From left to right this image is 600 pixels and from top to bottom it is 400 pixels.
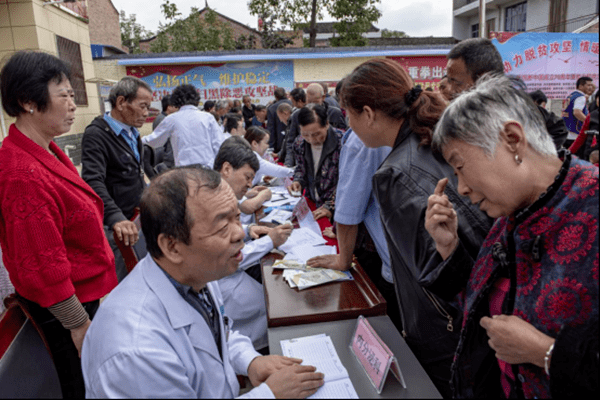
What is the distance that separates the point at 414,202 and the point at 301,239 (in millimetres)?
1196

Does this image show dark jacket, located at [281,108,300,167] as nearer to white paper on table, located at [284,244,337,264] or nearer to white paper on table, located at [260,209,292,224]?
white paper on table, located at [260,209,292,224]

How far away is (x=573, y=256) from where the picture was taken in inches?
33.2

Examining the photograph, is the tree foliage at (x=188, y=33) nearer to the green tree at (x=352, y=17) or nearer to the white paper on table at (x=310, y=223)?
the green tree at (x=352, y=17)

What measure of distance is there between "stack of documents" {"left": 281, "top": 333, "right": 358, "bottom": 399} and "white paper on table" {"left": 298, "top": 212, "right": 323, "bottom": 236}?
116 centimetres

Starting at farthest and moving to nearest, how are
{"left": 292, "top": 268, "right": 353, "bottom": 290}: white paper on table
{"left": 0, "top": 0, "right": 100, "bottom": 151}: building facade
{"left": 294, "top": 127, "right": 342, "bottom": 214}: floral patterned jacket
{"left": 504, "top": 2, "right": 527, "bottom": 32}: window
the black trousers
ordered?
1. {"left": 504, "top": 2, "right": 527, "bottom": 32}: window
2. {"left": 0, "top": 0, "right": 100, "bottom": 151}: building facade
3. {"left": 294, "top": 127, "right": 342, "bottom": 214}: floral patterned jacket
4. {"left": 292, "top": 268, "right": 353, "bottom": 290}: white paper on table
5. the black trousers

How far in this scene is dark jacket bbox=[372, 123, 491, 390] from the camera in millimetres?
1281

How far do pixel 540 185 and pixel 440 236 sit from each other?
329 millimetres

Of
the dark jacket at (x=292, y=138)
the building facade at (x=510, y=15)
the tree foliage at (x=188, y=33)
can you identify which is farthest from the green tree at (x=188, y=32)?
the dark jacket at (x=292, y=138)

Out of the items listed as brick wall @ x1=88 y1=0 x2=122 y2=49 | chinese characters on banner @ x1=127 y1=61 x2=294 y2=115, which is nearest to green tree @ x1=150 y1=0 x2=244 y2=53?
brick wall @ x1=88 y1=0 x2=122 y2=49

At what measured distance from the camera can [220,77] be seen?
13.6 m

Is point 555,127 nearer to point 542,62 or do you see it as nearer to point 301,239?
point 301,239

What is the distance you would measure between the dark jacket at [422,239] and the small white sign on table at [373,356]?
233mm

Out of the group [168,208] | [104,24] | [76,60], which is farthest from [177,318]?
[104,24]

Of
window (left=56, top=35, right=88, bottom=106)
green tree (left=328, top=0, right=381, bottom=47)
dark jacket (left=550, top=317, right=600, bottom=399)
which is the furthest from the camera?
green tree (left=328, top=0, right=381, bottom=47)
